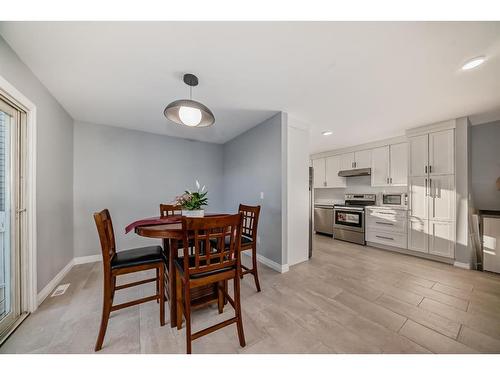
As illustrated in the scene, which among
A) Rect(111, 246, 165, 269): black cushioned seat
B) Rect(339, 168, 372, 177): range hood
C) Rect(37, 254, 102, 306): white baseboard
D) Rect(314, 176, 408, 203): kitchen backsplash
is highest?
Rect(339, 168, 372, 177): range hood

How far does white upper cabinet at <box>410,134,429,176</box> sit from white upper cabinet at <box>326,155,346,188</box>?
1582 mm

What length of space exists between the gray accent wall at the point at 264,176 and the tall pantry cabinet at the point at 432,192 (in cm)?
259

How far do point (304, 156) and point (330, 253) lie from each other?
192 centimetres

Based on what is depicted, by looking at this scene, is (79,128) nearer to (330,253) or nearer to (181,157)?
(181,157)

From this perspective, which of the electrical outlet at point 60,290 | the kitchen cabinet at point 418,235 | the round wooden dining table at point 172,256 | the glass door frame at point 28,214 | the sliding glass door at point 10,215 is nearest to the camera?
the round wooden dining table at point 172,256

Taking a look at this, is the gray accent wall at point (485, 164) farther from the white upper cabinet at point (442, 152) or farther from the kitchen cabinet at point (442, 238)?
the kitchen cabinet at point (442, 238)

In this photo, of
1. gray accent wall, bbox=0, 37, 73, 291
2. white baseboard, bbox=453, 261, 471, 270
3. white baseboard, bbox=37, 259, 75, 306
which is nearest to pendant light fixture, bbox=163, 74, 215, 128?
gray accent wall, bbox=0, 37, 73, 291

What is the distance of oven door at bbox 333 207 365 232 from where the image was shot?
13.0 ft

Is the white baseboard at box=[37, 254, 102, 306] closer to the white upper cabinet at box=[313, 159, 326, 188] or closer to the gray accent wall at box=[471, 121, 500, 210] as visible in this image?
the white upper cabinet at box=[313, 159, 326, 188]

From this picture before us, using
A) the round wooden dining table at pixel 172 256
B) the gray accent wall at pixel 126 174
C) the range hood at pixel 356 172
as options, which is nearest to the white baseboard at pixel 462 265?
the range hood at pixel 356 172

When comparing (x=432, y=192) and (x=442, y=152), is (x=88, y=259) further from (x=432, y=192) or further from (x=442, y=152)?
(x=442, y=152)

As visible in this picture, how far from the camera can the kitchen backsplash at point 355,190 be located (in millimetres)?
4155
